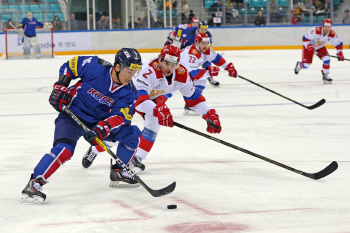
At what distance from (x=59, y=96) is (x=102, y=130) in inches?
13.0

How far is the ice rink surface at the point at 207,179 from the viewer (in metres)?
2.74

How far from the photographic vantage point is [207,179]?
3623 mm

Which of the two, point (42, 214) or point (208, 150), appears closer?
point (42, 214)

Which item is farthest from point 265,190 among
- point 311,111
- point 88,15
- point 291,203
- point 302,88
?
point 88,15

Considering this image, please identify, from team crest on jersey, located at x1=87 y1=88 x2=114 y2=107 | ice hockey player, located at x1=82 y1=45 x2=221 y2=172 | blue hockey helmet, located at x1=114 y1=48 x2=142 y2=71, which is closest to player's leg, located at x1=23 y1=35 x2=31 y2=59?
ice hockey player, located at x1=82 y1=45 x2=221 y2=172

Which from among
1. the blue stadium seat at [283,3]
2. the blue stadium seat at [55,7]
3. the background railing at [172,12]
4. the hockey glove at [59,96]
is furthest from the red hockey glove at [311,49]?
the blue stadium seat at [55,7]

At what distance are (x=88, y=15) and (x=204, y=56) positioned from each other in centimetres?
1094

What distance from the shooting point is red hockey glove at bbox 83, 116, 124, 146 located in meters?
3.05

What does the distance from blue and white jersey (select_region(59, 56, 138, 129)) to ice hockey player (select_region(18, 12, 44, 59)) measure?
1214cm

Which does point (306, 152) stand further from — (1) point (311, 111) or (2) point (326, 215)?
(1) point (311, 111)

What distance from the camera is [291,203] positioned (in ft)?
10.0

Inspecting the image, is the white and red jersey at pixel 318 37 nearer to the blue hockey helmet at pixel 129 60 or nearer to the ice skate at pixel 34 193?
the blue hockey helmet at pixel 129 60

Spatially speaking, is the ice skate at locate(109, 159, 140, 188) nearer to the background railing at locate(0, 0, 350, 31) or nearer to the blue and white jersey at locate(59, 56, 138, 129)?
the blue and white jersey at locate(59, 56, 138, 129)

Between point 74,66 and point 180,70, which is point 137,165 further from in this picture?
point 74,66
